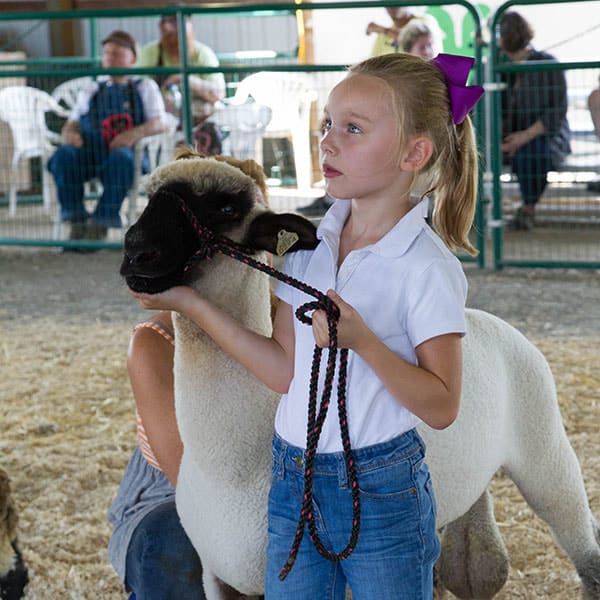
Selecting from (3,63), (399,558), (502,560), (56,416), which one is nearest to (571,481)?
(502,560)

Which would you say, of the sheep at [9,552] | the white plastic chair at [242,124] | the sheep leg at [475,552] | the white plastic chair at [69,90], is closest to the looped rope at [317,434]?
the sheep leg at [475,552]

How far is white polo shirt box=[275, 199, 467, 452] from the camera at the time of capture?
5.21ft

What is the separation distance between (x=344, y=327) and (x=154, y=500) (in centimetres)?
112

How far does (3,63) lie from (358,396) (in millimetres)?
8163

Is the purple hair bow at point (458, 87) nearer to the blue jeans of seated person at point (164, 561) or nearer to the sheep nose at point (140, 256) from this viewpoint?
the sheep nose at point (140, 256)

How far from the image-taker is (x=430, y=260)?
5.29ft

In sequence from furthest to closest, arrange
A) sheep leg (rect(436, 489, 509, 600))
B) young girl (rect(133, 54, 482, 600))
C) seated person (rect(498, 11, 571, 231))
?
seated person (rect(498, 11, 571, 231))
sheep leg (rect(436, 489, 509, 600))
young girl (rect(133, 54, 482, 600))

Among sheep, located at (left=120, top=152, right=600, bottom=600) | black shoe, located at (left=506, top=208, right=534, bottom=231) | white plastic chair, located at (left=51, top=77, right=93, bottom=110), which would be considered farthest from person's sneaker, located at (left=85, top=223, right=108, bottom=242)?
sheep, located at (left=120, top=152, right=600, bottom=600)

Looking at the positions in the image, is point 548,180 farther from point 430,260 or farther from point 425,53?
point 430,260

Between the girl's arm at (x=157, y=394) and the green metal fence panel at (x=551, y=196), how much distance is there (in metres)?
5.12

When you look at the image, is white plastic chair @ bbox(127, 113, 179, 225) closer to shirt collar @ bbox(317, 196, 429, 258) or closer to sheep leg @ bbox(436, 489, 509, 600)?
sheep leg @ bbox(436, 489, 509, 600)

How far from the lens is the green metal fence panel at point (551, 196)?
700 cm

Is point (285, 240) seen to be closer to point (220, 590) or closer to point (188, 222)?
point (188, 222)

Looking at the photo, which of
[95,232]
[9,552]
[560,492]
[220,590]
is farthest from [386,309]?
[95,232]
